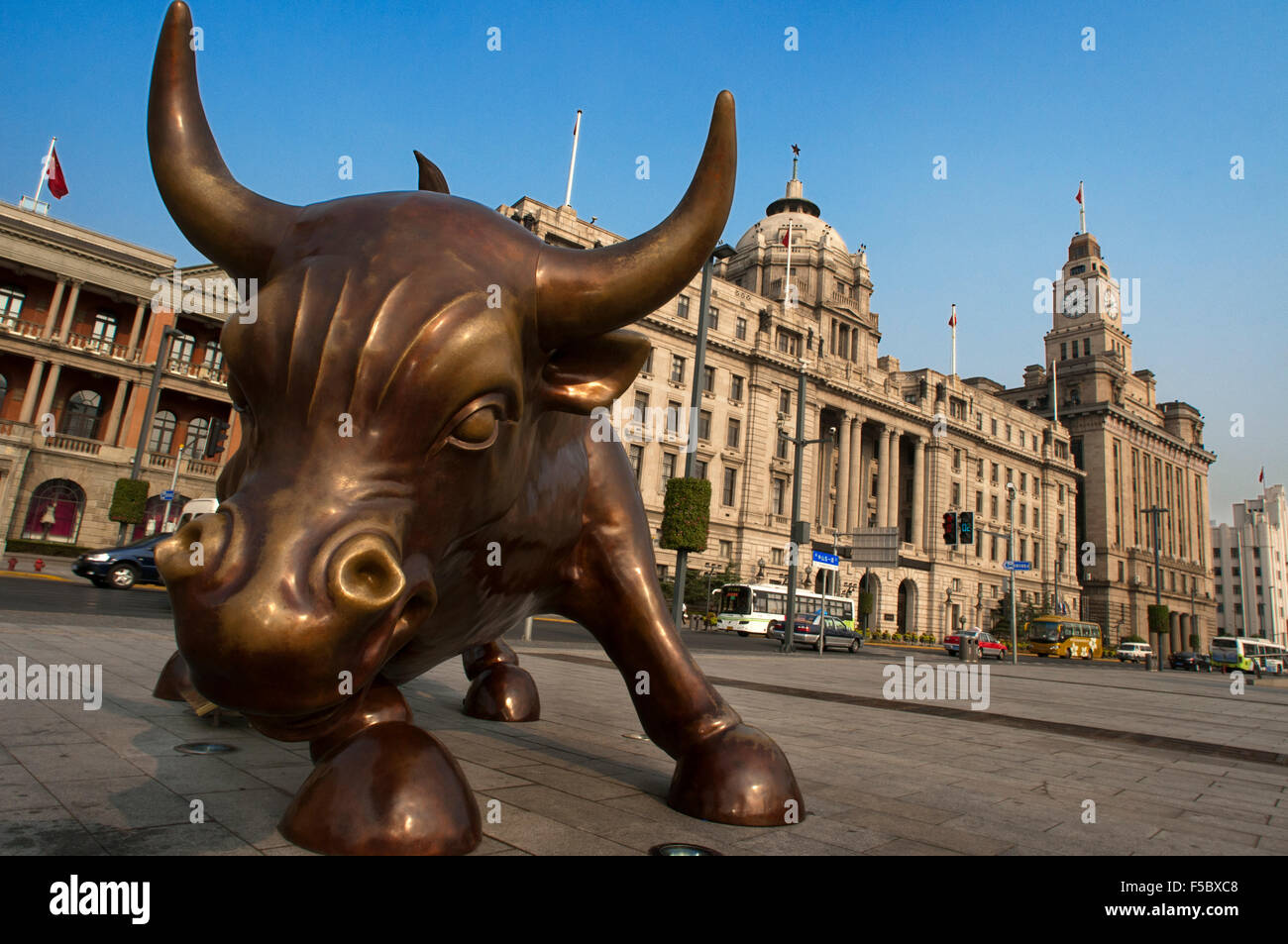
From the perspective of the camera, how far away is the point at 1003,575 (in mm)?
60062

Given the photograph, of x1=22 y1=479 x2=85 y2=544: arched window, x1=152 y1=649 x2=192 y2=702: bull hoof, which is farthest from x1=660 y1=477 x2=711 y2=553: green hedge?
x1=22 y1=479 x2=85 y2=544: arched window

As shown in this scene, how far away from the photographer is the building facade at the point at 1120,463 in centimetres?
7019

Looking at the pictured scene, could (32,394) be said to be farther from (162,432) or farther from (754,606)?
(754,606)

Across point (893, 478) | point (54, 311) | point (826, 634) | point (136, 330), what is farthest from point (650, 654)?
point (893, 478)

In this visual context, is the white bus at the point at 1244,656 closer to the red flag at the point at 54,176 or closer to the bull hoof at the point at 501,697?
the bull hoof at the point at 501,697

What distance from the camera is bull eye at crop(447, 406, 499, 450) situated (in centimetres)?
181

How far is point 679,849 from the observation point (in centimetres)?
216

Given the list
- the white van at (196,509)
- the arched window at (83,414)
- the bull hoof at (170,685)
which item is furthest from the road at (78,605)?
the arched window at (83,414)

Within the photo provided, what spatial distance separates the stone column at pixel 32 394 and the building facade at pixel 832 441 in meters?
21.0

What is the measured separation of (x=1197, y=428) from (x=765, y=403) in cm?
6940

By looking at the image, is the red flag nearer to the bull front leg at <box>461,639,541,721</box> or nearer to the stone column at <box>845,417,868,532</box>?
the bull front leg at <box>461,639,541,721</box>

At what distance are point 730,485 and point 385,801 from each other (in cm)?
4259
